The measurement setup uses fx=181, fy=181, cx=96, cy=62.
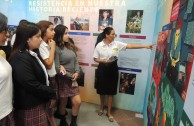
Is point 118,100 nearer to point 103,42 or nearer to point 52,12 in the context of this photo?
point 103,42

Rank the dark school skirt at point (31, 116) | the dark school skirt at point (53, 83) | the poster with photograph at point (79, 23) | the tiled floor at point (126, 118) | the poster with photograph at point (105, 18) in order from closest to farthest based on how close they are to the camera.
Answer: the dark school skirt at point (31, 116) → the dark school skirt at point (53, 83) → the tiled floor at point (126, 118) → the poster with photograph at point (105, 18) → the poster with photograph at point (79, 23)

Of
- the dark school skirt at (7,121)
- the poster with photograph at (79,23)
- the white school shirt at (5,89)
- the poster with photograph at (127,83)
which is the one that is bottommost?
the poster with photograph at (127,83)

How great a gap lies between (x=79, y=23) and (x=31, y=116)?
79.5 inches

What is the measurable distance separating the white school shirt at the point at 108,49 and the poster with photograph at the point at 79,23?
600mm

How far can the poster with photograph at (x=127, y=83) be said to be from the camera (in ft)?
10.2

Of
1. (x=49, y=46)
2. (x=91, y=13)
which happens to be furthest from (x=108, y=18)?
(x=49, y=46)

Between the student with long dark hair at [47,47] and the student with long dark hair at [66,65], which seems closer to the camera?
the student with long dark hair at [47,47]

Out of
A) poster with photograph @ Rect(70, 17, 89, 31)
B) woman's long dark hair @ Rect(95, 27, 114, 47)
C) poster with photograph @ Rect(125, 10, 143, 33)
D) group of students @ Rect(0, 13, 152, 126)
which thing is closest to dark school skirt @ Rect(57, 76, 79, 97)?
group of students @ Rect(0, 13, 152, 126)

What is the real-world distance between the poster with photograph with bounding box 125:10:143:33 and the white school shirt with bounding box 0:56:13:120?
2054mm

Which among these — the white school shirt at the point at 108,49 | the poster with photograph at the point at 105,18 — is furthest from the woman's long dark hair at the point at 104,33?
the poster with photograph at the point at 105,18

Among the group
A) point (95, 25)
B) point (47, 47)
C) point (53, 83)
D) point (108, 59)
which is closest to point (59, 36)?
point (47, 47)

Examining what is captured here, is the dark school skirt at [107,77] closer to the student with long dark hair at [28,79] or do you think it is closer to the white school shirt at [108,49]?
the white school shirt at [108,49]

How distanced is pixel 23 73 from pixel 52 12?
2.15 m

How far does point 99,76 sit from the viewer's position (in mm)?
Result: 2873
